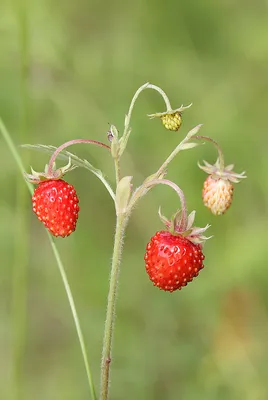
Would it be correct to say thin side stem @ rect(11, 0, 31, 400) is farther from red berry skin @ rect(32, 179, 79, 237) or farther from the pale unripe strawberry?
the pale unripe strawberry

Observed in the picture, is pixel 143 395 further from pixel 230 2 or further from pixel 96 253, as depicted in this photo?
pixel 230 2

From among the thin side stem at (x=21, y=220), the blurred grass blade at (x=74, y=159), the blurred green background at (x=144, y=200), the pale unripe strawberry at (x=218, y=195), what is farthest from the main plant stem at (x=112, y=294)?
the blurred green background at (x=144, y=200)

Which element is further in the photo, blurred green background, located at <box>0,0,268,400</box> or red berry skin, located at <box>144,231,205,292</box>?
blurred green background, located at <box>0,0,268,400</box>

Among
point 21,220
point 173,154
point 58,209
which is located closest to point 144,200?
point 21,220

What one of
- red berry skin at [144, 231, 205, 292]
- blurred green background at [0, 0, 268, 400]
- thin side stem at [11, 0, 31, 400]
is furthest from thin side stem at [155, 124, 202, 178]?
blurred green background at [0, 0, 268, 400]

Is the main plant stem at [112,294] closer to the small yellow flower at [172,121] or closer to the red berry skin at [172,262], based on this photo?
the red berry skin at [172,262]
